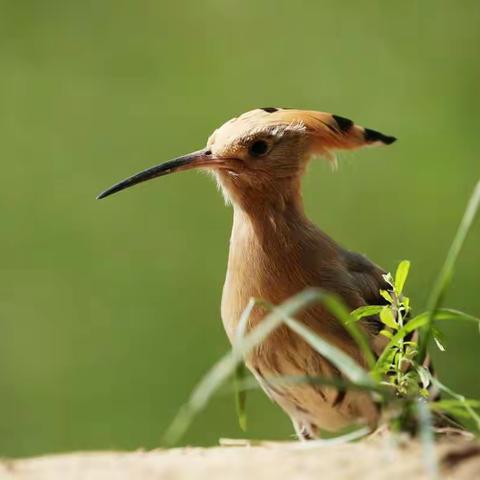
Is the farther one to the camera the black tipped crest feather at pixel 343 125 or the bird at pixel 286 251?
the black tipped crest feather at pixel 343 125

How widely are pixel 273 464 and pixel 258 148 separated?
3.18 feet

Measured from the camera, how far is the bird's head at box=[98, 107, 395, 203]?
199cm

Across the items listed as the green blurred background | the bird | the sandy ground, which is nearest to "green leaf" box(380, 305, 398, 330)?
the sandy ground

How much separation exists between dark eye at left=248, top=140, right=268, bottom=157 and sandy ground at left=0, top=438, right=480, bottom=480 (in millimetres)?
841

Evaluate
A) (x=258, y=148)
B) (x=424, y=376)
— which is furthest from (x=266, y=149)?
(x=424, y=376)

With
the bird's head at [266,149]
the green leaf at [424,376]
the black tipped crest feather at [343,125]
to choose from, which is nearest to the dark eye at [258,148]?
the bird's head at [266,149]

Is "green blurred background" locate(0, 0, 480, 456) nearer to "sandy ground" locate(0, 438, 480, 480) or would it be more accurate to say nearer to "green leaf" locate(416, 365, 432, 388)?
"green leaf" locate(416, 365, 432, 388)

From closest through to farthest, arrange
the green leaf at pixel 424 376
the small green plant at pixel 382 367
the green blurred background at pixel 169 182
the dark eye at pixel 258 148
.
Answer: the small green plant at pixel 382 367
the green leaf at pixel 424 376
the dark eye at pixel 258 148
the green blurred background at pixel 169 182

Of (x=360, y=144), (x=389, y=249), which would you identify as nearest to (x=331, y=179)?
(x=389, y=249)

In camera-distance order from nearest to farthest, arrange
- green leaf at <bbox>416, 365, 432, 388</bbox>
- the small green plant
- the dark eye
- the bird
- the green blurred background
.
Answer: the small green plant
green leaf at <bbox>416, 365, 432, 388</bbox>
the bird
the dark eye
the green blurred background

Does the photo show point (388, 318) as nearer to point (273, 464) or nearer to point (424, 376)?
point (424, 376)

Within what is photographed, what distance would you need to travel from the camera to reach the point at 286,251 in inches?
77.4

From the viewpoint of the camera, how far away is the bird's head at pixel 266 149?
199 cm

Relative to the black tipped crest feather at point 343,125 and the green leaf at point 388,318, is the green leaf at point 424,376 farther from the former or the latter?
the black tipped crest feather at point 343,125
